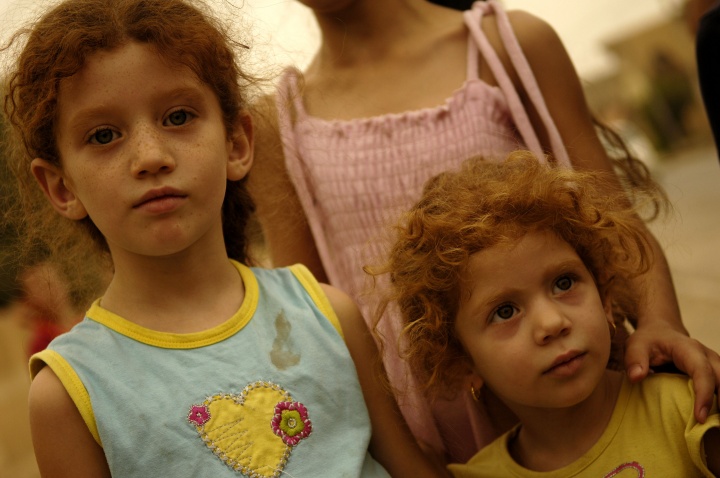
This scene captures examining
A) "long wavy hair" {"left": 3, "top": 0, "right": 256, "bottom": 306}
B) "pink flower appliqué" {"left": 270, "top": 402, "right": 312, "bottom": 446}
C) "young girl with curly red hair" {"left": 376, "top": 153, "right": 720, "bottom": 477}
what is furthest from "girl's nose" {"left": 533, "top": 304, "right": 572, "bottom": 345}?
"long wavy hair" {"left": 3, "top": 0, "right": 256, "bottom": 306}

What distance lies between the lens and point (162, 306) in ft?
6.89

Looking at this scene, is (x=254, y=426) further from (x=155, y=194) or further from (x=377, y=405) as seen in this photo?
(x=155, y=194)

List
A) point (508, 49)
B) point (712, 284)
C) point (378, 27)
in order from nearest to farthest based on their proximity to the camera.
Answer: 1. point (508, 49)
2. point (378, 27)
3. point (712, 284)

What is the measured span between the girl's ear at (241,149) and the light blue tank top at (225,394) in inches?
10.8

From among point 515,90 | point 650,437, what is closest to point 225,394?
point 650,437

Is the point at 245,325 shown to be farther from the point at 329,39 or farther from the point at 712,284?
the point at 712,284

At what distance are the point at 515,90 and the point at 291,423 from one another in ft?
3.70

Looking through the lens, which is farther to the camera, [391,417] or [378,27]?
[378,27]

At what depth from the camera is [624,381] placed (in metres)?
2.26

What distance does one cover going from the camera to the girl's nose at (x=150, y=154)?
1.94 meters

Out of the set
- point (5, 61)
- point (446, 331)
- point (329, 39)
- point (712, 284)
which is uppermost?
point (5, 61)

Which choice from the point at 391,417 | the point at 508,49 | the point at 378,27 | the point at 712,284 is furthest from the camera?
the point at 712,284

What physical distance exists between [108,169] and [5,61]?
0.40 meters

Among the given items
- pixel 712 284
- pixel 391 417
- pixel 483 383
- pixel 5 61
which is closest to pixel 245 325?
pixel 391 417
